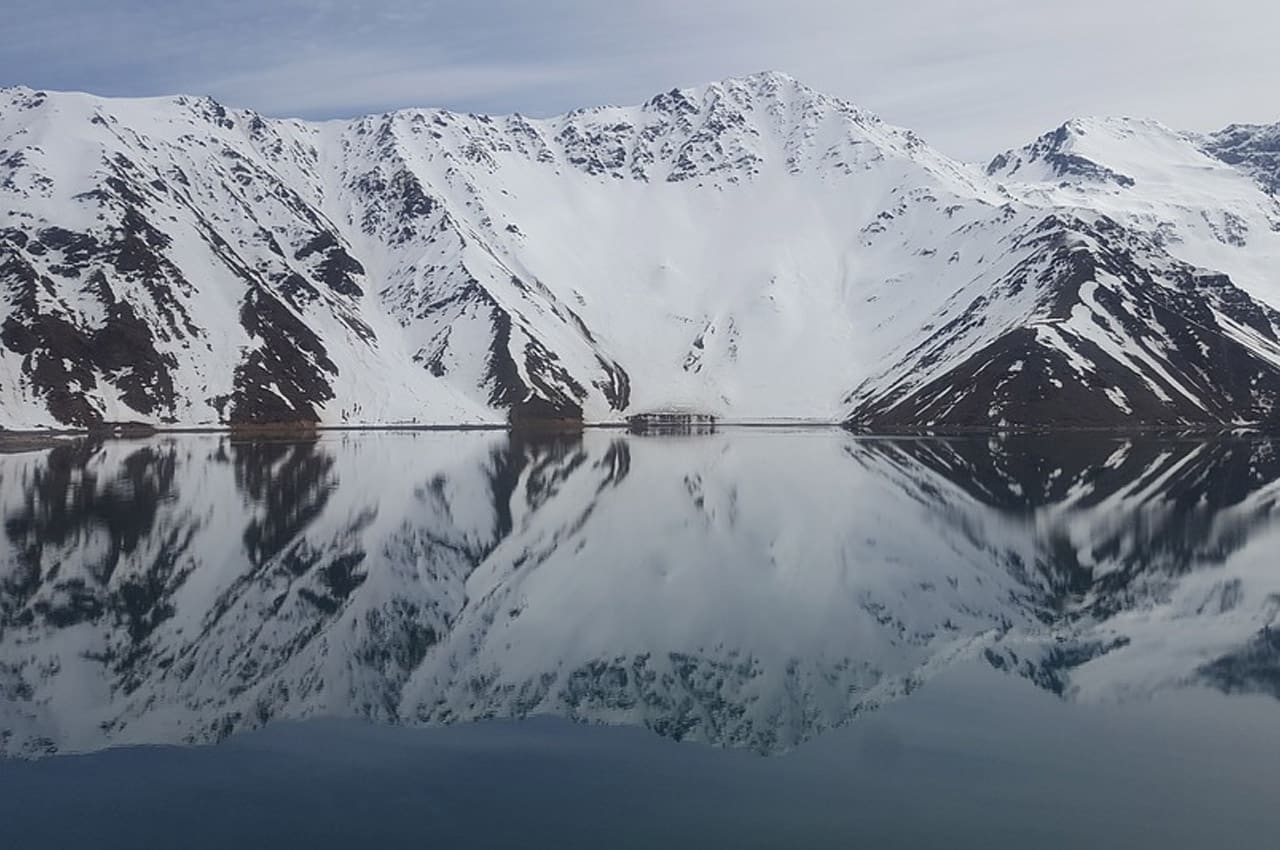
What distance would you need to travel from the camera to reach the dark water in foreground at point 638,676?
79.2 feet

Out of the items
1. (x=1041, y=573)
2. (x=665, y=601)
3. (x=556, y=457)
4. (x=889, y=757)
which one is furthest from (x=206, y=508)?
(x=556, y=457)

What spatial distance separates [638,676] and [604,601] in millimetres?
11540

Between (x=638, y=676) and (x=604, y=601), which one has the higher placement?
(x=638, y=676)

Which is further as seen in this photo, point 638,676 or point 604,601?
point 604,601

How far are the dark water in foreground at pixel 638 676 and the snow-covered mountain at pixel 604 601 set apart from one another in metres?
0.22

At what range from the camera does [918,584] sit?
50.2m

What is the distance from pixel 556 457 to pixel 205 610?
3932 inches

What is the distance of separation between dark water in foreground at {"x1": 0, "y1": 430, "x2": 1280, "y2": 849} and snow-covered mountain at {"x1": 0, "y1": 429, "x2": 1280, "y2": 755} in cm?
22

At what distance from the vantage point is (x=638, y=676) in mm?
35812

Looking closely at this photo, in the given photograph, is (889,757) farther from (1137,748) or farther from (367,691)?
(367,691)

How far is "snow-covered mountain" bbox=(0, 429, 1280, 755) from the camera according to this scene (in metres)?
33.3

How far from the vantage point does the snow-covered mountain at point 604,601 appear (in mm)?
33312

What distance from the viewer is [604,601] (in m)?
47.2

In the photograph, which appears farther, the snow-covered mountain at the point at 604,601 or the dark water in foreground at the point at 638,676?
the snow-covered mountain at the point at 604,601
